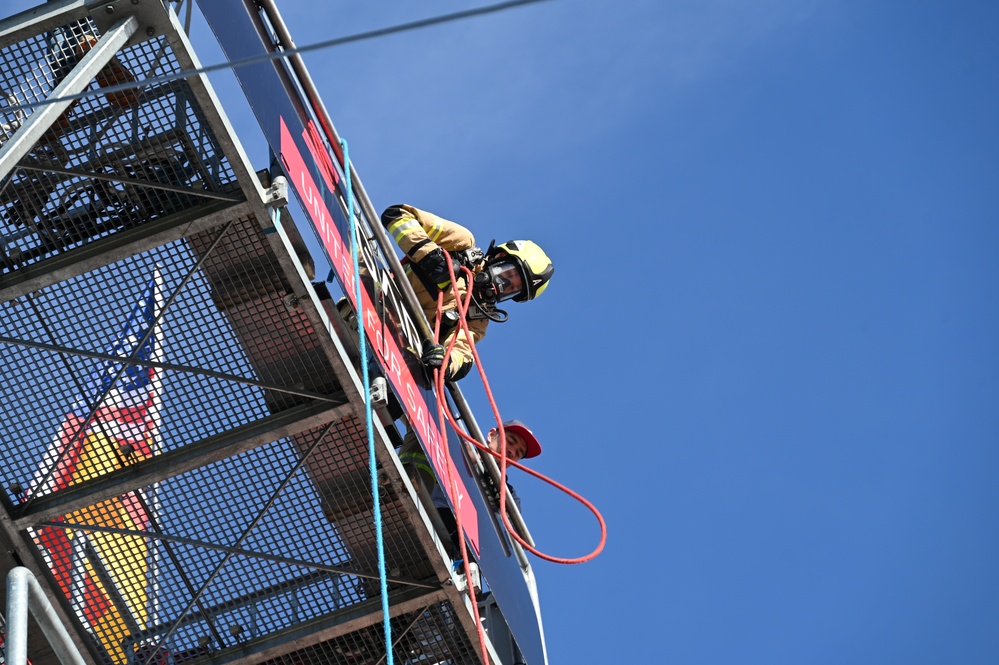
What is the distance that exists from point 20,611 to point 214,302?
2.10m

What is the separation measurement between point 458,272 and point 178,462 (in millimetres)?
3106

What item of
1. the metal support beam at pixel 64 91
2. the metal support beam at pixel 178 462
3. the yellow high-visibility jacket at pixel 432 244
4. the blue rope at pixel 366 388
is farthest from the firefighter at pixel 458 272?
the metal support beam at pixel 64 91

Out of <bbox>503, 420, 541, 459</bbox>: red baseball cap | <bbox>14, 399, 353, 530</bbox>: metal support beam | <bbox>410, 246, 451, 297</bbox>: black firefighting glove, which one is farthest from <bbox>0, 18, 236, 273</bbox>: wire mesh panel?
<bbox>503, 420, 541, 459</bbox>: red baseball cap

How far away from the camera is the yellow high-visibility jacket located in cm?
1069

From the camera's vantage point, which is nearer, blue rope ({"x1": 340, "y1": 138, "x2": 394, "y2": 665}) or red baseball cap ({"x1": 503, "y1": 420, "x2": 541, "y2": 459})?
blue rope ({"x1": 340, "y1": 138, "x2": 394, "y2": 665})

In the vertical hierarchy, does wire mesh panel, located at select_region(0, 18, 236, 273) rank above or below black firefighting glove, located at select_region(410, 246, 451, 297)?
below

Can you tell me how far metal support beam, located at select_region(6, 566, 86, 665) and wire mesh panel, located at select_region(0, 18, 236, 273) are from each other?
1.83 meters

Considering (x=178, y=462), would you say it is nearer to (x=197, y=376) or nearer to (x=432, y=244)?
(x=197, y=376)

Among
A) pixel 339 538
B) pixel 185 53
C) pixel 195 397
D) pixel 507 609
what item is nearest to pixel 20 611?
pixel 195 397

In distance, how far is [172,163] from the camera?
8211 mm

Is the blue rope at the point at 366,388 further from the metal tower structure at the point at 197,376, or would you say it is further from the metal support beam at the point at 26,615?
the metal support beam at the point at 26,615

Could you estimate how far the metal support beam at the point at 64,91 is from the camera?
6.96 metres

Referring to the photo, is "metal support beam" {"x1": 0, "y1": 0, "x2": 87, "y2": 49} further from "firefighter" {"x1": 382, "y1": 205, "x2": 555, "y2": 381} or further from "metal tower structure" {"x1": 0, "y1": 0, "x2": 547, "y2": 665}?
"firefighter" {"x1": 382, "y1": 205, "x2": 555, "y2": 381}

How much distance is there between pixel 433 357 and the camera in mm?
10219
